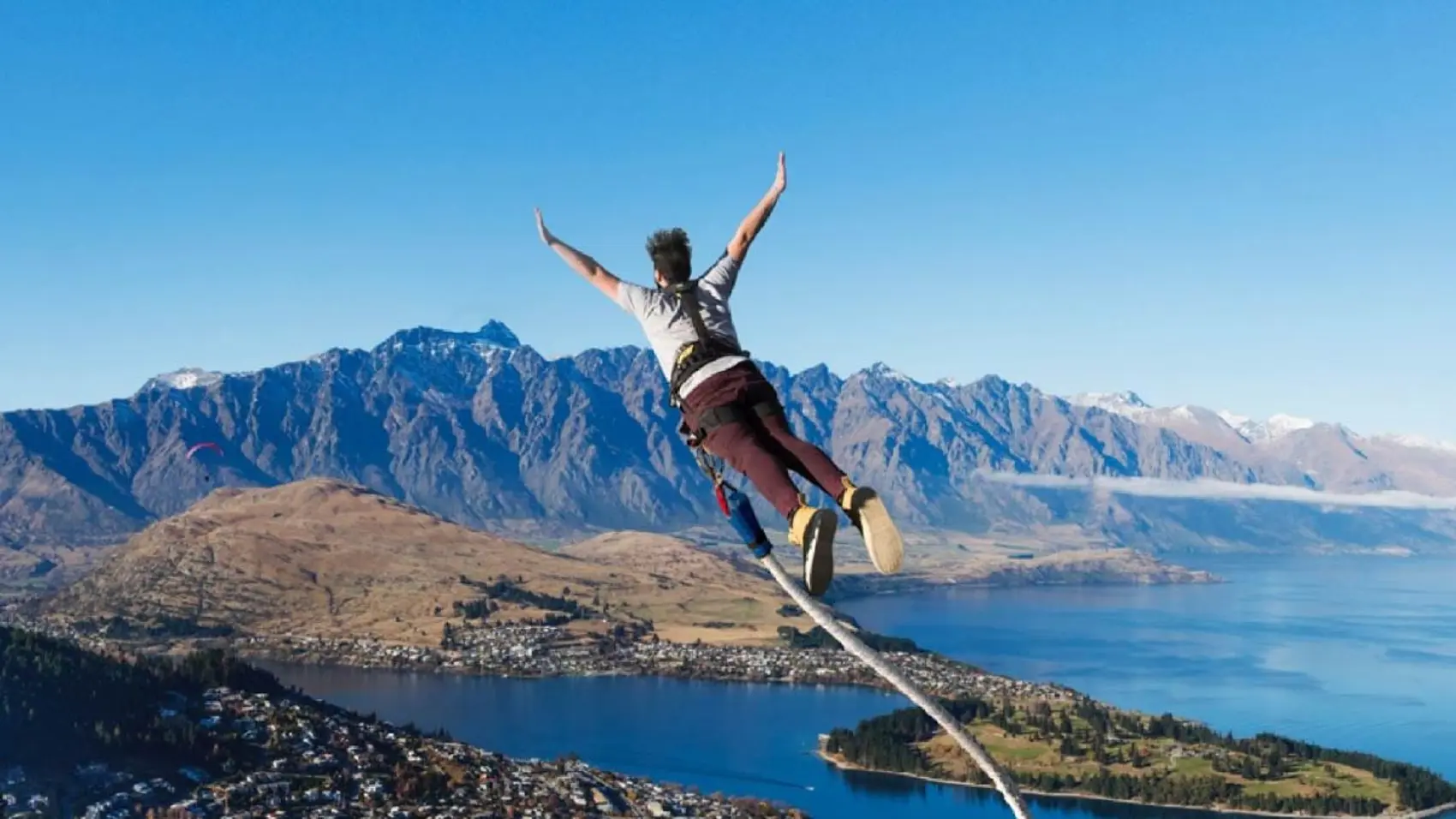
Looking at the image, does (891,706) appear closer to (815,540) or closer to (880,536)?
(815,540)

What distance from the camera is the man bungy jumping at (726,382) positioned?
5.15 meters

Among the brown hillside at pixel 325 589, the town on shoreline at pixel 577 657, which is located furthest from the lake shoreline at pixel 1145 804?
the brown hillside at pixel 325 589

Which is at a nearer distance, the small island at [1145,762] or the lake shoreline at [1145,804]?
the lake shoreline at [1145,804]

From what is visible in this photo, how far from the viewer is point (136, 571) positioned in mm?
178500

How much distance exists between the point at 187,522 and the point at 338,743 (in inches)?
5317

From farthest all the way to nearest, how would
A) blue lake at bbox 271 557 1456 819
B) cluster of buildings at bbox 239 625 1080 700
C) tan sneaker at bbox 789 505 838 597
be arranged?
cluster of buildings at bbox 239 625 1080 700
blue lake at bbox 271 557 1456 819
tan sneaker at bbox 789 505 838 597

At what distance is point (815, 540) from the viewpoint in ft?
16.8

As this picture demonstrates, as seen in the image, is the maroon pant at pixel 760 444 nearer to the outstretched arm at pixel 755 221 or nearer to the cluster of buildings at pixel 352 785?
the outstretched arm at pixel 755 221

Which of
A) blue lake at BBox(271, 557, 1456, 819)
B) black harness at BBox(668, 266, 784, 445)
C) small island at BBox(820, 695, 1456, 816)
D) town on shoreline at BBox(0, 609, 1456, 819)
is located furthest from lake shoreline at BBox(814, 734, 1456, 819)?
black harness at BBox(668, 266, 784, 445)

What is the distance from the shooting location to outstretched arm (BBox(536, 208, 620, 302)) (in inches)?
213

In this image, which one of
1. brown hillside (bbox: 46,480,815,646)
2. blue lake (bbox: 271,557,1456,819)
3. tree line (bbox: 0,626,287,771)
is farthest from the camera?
brown hillside (bbox: 46,480,815,646)

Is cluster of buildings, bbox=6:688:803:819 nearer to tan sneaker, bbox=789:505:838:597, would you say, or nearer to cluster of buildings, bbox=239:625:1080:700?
cluster of buildings, bbox=239:625:1080:700

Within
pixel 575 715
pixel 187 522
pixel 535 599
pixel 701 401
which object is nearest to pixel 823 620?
pixel 701 401

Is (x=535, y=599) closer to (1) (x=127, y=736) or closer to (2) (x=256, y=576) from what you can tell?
(2) (x=256, y=576)
